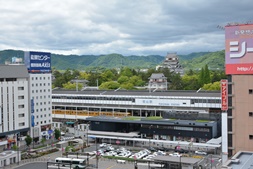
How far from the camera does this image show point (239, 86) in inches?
816

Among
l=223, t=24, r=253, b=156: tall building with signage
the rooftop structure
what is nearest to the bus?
l=223, t=24, r=253, b=156: tall building with signage

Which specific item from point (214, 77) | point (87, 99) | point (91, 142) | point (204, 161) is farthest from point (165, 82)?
point (204, 161)

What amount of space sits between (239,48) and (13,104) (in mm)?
25111

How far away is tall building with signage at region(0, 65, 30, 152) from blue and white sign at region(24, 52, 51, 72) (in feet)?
3.54

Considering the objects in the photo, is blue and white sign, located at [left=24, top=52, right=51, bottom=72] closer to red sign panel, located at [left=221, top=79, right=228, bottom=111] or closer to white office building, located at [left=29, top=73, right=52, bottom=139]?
white office building, located at [left=29, top=73, right=52, bottom=139]

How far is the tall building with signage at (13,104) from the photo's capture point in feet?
113

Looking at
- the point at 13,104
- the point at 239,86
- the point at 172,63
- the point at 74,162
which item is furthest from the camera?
the point at 172,63

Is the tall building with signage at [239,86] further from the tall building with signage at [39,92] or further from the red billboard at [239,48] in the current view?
the tall building with signage at [39,92]

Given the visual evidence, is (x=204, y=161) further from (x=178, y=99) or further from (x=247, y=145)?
(x=178, y=99)

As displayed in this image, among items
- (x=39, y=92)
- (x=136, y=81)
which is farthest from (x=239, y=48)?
(x=136, y=81)

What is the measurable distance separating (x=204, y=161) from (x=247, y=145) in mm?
4988

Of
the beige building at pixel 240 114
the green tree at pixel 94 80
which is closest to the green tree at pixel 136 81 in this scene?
the green tree at pixel 94 80

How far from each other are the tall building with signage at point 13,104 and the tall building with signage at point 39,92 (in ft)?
3.14

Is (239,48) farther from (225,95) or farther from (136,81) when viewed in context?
(136,81)
